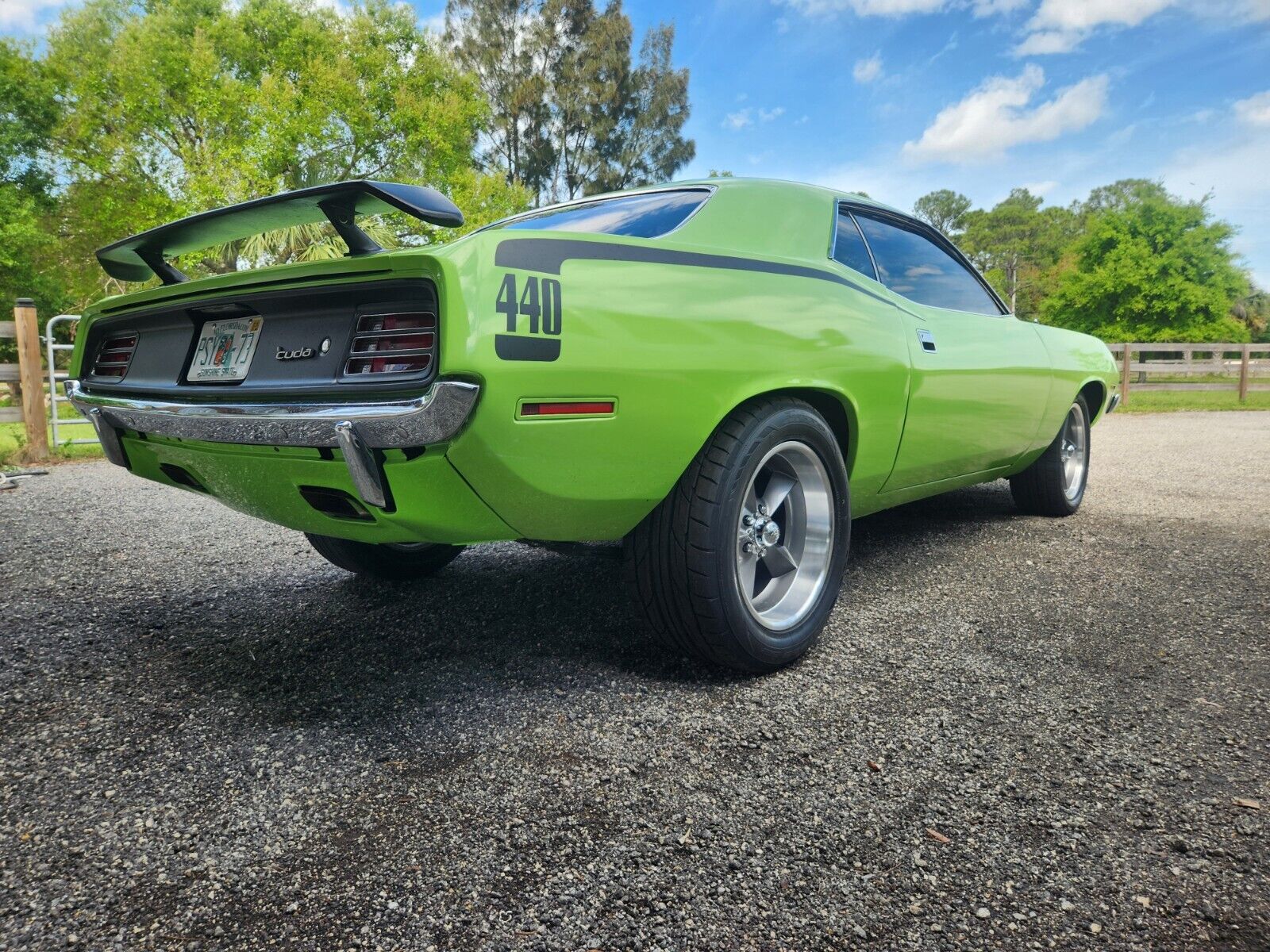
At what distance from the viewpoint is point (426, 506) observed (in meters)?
1.71

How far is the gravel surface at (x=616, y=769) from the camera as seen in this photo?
1.27 metres

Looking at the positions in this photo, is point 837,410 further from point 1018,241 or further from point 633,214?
point 1018,241

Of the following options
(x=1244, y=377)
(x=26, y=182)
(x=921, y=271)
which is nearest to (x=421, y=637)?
(x=921, y=271)

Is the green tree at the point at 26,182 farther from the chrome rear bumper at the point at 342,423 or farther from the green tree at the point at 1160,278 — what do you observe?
the green tree at the point at 1160,278

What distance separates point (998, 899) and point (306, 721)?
1546 millimetres

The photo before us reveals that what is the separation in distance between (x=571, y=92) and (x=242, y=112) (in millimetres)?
14804

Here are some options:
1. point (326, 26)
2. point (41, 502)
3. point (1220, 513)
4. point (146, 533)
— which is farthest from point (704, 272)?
point (326, 26)

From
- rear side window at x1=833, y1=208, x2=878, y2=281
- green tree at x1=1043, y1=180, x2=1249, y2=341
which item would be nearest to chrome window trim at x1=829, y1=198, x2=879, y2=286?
rear side window at x1=833, y1=208, x2=878, y2=281

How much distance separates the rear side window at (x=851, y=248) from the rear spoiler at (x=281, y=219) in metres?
1.36

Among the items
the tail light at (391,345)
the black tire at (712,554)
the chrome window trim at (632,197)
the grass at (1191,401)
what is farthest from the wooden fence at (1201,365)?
the tail light at (391,345)

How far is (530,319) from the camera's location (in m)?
1.63

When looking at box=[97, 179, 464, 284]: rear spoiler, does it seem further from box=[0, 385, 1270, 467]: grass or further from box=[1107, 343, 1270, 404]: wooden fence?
box=[1107, 343, 1270, 404]: wooden fence

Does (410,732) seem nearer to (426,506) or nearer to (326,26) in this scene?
(426,506)

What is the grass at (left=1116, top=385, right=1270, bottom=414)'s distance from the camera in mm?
14406
